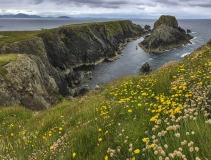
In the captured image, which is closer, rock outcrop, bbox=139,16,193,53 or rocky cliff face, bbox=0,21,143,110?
rocky cliff face, bbox=0,21,143,110

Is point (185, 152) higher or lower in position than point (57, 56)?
higher

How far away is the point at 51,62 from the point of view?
5538 cm

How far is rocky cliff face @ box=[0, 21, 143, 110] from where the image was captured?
2302 cm

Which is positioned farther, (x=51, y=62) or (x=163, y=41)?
(x=163, y=41)

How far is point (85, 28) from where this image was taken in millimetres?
83250

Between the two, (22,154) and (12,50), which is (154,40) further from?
(22,154)

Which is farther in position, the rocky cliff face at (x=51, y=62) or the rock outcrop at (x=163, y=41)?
the rock outcrop at (x=163, y=41)

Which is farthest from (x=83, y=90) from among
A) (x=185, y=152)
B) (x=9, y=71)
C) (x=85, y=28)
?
(x=85, y=28)

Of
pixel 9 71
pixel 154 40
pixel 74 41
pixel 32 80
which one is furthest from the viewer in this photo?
pixel 154 40

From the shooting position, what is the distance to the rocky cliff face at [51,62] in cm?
2302

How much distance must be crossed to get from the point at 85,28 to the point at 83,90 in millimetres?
47758

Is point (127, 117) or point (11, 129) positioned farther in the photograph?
point (11, 129)

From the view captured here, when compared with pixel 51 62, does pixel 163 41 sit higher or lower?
higher

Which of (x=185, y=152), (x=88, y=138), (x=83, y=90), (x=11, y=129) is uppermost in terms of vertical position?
(x=185, y=152)
